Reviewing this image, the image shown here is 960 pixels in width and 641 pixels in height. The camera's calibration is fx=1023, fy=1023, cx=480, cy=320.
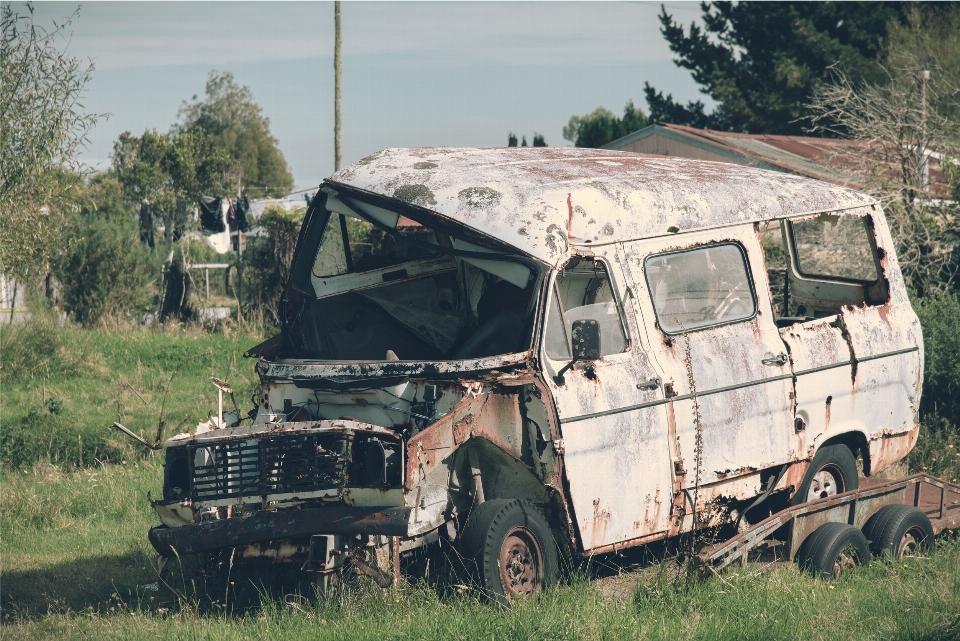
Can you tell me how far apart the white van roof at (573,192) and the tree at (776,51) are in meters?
24.6

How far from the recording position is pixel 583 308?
6020mm

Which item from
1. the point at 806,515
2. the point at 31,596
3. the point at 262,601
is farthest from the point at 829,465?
the point at 31,596

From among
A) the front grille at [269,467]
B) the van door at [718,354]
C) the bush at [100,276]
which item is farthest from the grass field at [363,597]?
the bush at [100,276]

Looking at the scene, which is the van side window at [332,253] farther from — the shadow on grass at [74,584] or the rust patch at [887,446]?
the rust patch at [887,446]

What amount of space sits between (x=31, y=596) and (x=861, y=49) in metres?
30.5

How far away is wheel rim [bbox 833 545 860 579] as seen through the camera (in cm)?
634

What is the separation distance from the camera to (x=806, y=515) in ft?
21.0

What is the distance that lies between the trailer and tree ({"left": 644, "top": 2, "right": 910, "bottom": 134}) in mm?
24717

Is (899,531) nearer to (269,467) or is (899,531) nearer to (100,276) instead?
(269,467)

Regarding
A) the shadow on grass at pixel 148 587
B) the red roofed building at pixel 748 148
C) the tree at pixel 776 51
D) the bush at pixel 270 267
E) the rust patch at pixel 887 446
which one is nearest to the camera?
the shadow on grass at pixel 148 587

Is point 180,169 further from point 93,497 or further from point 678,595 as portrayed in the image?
point 678,595

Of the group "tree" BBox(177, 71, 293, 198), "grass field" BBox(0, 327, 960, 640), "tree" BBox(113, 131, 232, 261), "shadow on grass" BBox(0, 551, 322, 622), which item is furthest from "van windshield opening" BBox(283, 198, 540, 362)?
"tree" BBox(177, 71, 293, 198)

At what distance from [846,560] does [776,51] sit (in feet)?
89.6

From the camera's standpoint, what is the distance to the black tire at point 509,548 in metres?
5.34
